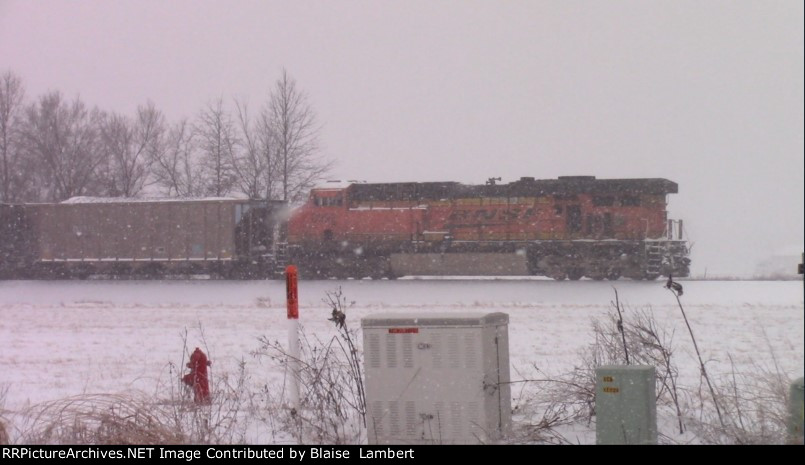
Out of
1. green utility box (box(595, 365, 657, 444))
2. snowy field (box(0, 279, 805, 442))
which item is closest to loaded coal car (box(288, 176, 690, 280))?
snowy field (box(0, 279, 805, 442))

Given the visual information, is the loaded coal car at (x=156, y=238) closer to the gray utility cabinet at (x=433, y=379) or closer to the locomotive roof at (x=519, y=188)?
the locomotive roof at (x=519, y=188)

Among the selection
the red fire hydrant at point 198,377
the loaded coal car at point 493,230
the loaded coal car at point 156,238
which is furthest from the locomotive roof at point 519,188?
the red fire hydrant at point 198,377

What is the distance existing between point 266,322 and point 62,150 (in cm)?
3762

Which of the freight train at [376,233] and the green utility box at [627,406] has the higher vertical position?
the freight train at [376,233]

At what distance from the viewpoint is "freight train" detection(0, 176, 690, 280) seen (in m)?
27.1

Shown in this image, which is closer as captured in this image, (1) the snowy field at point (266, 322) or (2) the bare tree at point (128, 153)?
(1) the snowy field at point (266, 322)

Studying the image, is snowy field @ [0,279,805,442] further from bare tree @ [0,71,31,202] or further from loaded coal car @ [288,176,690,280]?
bare tree @ [0,71,31,202]

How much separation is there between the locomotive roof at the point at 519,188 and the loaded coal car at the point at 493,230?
0.11 ft

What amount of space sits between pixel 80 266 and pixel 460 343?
29.2 m

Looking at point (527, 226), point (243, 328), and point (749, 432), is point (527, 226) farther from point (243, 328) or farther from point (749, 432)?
point (749, 432)

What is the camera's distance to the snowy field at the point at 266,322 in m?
9.17

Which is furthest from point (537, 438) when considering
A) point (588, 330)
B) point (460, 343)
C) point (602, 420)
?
point (588, 330)

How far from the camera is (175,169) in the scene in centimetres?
4772

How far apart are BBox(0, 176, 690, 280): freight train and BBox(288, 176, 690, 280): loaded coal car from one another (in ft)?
0.12
